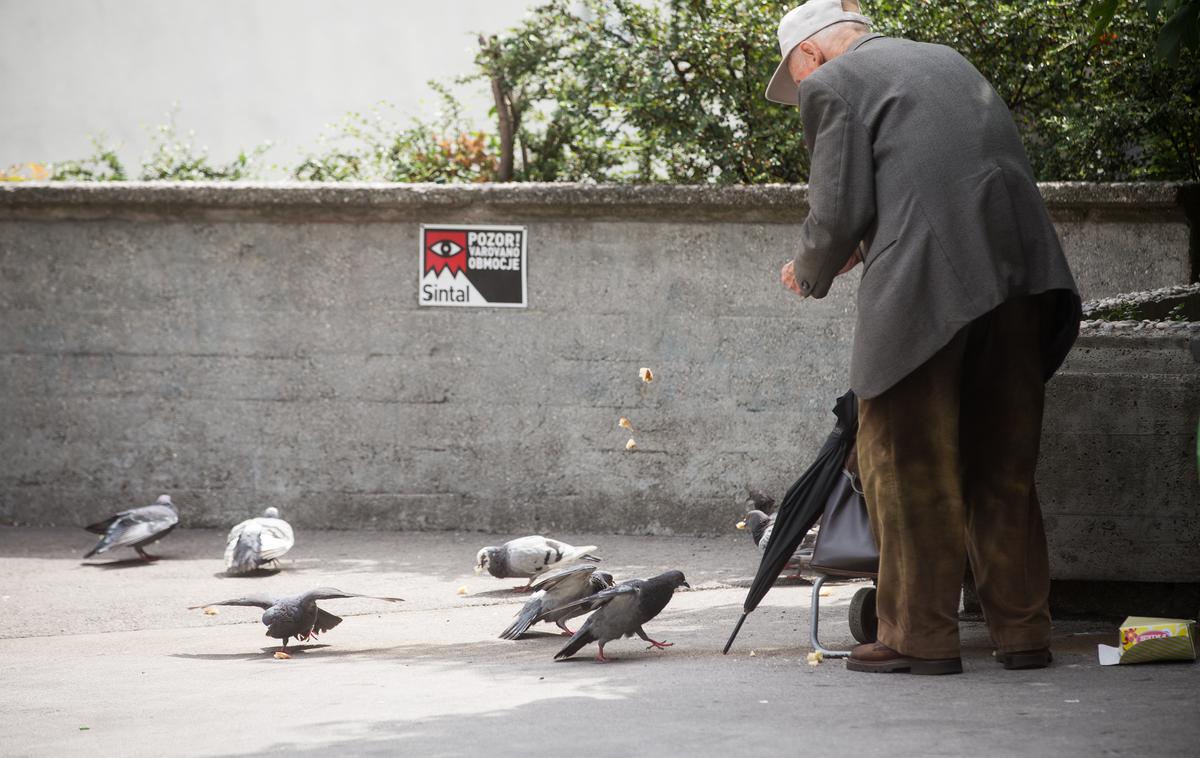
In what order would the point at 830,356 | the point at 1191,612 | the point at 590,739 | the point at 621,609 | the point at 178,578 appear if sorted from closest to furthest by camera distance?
the point at 590,739, the point at 621,609, the point at 1191,612, the point at 178,578, the point at 830,356

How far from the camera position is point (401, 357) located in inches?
330

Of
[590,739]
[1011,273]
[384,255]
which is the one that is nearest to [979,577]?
[1011,273]

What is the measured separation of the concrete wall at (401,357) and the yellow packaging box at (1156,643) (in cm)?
402

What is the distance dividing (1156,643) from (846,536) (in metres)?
0.98

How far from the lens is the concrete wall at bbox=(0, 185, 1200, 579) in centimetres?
813

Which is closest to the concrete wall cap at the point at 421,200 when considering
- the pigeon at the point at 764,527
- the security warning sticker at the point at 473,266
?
the security warning sticker at the point at 473,266

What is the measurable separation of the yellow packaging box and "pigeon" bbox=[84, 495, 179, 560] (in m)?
5.38

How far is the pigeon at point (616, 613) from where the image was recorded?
442 centimetres

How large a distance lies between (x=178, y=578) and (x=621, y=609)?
356 centimetres

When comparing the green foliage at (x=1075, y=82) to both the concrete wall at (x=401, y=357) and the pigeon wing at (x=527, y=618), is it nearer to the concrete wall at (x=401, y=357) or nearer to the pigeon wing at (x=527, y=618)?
the concrete wall at (x=401, y=357)

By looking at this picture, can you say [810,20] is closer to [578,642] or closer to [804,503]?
[804,503]

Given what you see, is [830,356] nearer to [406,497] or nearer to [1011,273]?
[406,497]

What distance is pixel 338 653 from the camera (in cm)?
505

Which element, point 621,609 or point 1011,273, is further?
point 621,609
